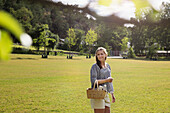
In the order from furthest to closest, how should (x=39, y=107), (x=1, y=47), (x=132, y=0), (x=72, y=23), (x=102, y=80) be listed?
(x=72, y=23), (x=39, y=107), (x=102, y=80), (x=132, y=0), (x=1, y=47)

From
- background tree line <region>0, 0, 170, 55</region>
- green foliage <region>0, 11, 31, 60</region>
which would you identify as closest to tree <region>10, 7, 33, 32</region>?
green foliage <region>0, 11, 31, 60</region>

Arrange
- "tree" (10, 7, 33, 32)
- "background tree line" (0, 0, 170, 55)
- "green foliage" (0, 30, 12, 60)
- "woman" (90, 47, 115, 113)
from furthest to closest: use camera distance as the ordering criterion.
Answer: "background tree line" (0, 0, 170, 55) < "woman" (90, 47, 115, 113) < "tree" (10, 7, 33, 32) < "green foliage" (0, 30, 12, 60)

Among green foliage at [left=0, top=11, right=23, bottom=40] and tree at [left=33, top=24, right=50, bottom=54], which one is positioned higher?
tree at [left=33, top=24, right=50, bottom=54]

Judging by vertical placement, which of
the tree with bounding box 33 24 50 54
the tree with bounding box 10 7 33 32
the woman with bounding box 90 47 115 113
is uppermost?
the tree with bounding box 33 24 50 54

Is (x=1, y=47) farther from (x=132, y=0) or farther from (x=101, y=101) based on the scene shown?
(x=101, y=101)

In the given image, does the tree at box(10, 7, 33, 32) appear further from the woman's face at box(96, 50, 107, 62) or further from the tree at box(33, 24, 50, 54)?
the tree at box(33, 24, 50, 54)

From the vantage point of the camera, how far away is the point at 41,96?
23.9 ft

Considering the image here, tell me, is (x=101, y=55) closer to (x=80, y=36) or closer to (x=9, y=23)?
(x=9, y=23)

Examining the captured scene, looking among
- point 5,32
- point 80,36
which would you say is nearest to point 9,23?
point 5,32

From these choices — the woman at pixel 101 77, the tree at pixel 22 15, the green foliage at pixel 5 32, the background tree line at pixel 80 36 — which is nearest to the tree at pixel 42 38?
the background tree line at pixel 80 36

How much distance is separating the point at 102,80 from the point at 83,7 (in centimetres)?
270

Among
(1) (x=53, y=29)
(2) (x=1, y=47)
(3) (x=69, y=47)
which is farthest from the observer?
(1) (x=53, y=29)

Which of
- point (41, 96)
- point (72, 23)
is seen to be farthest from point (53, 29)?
point (41, 96)

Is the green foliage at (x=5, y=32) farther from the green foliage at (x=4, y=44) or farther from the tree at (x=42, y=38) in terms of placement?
the tree at (x=42, y=38)
